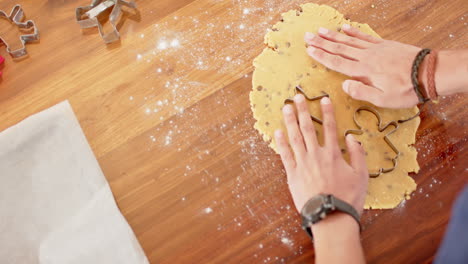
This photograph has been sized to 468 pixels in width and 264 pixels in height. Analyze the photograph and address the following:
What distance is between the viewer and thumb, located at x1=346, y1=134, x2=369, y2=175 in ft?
2.81

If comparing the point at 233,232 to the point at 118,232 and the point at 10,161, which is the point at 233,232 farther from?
the point at 10,161

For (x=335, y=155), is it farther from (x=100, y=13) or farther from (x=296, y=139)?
(x=100, y=13)

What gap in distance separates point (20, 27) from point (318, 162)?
908 mm

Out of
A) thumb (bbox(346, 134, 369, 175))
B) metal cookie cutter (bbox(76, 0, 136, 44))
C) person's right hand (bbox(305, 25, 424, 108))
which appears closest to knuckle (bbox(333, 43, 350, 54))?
person's right hand (bbox(305, 25, 424, 108))

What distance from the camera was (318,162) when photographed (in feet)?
2.77

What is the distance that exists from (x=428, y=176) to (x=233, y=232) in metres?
0.47

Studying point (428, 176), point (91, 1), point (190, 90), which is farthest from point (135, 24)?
point (428, 176)

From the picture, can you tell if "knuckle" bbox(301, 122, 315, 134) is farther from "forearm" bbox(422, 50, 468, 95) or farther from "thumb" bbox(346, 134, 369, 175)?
"forearm" bbox(422, 50, 468, 95)

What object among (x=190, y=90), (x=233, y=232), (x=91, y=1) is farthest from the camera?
→ (x=91, y=1)

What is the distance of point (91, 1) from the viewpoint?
1118 mm

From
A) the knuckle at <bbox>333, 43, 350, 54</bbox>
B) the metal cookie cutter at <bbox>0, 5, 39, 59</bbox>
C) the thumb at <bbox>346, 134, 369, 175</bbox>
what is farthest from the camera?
the metal cookie cutter at <bbox>0, 5, 39, 59</bbox>

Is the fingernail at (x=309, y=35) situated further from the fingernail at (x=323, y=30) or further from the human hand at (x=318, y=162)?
the human hand at (x=318, y=162)

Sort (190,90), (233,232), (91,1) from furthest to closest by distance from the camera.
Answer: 1. (91,1)
2. (190,90)
3. (233,232)

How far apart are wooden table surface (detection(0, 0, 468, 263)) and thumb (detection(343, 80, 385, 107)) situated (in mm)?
139
